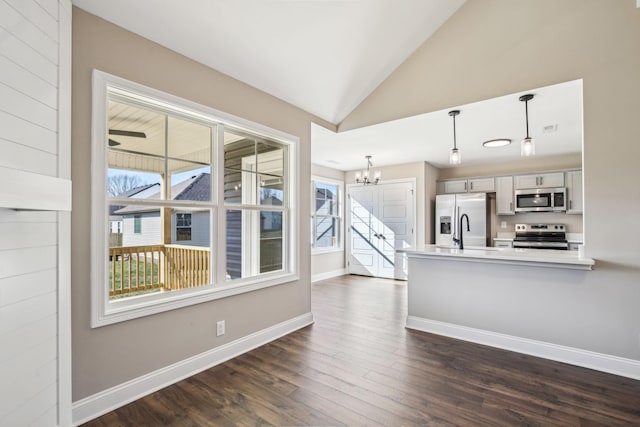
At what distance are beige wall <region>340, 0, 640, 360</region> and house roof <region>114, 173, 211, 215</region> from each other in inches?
112

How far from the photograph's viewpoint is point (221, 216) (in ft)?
9.27

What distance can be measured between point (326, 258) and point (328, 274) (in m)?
0.37

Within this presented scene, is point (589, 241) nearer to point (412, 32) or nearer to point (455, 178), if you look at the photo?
point (412, 32)

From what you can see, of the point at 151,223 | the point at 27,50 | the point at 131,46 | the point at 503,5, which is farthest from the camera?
the point at 503,5

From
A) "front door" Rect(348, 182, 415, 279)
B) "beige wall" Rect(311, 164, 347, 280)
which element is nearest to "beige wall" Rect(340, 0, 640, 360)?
"front door" Rect(348, 182, 415, 279)

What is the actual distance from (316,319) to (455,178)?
462cm

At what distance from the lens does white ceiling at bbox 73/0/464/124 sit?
2.21 m

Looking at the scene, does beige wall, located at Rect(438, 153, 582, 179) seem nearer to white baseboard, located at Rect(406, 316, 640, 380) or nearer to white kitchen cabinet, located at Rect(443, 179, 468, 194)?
white kitchen cabinet, located at Rect(443, 179, 468, 194)

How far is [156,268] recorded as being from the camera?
99.0 inches

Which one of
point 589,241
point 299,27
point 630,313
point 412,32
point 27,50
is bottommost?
point 630,313

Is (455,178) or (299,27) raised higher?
(299,27)

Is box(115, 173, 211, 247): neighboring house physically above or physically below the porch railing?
above

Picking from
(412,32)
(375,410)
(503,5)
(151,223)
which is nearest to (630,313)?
(375,410)

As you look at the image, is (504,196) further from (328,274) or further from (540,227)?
(328,274)
